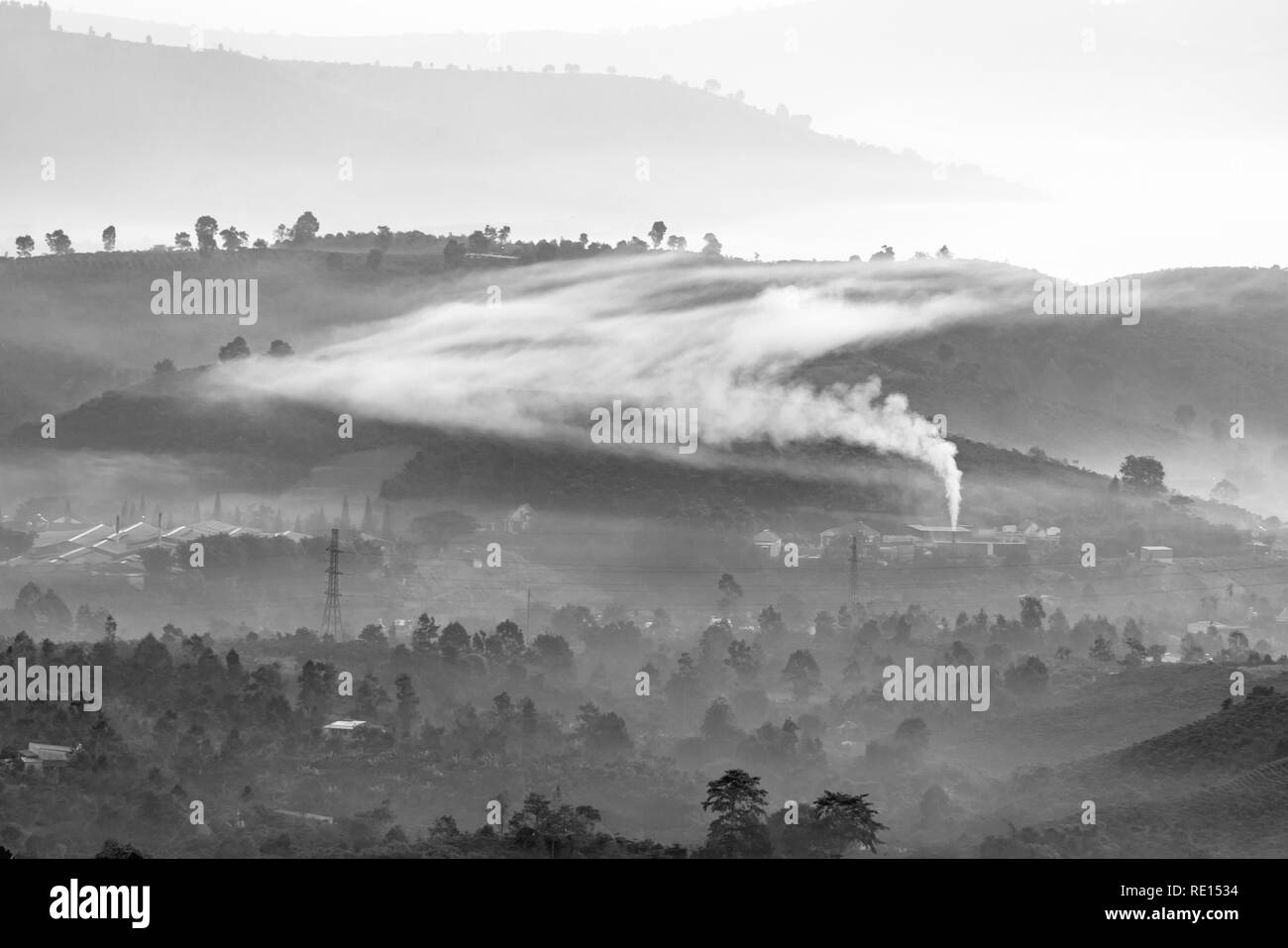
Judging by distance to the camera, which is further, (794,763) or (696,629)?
(696,629)

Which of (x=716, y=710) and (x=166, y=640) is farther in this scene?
(x=166, y=640)

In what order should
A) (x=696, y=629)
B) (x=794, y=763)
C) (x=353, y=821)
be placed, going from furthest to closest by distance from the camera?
1. (x=696, y=629)
2. (x=794, y=763)
3. (x=353, y=821)

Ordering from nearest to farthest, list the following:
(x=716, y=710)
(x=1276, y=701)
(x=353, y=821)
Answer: (x=353, y=821) < (x=1276, y=701) < (x=716, y=710)

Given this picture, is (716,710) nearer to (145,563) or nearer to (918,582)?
(918,582)

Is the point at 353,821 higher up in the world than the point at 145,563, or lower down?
lower down

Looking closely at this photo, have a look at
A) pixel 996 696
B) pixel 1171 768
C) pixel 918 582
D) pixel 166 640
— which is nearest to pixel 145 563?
pixel 166 640

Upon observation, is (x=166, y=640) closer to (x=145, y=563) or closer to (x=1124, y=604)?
(x=145, y=563)

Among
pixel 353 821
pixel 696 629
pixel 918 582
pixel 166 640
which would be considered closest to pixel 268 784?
pixel 353 821

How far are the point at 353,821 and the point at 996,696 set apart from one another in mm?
47406

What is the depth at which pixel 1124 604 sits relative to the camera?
198 meters

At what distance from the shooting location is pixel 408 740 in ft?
438

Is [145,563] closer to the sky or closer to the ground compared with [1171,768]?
closer to the sky

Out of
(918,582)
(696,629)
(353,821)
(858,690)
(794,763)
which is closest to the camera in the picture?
(353,821)

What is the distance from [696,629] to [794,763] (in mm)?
51090
